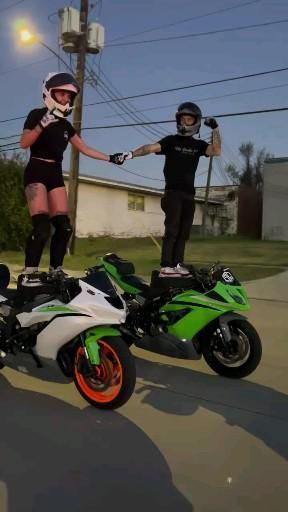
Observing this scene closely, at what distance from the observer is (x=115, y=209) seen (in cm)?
3212

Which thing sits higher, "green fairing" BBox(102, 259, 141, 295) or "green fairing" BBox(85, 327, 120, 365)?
"green fairing" BBox(102, 259, 141, 295)

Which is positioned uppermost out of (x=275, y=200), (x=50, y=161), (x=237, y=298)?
(x=275, y=200)

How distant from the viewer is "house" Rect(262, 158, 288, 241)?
35125 millimetres

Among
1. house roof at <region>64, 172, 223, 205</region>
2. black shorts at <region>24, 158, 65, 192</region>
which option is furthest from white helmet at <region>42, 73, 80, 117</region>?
house roof at <region>64, 172, 223, 205</region>

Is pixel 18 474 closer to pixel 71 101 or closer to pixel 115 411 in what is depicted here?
pixel 115 411

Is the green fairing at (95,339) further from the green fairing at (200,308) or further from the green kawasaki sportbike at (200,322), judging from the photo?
the green fairing at (200,308)

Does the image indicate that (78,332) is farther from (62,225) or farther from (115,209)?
(115,209)

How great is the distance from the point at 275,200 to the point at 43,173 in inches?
1272

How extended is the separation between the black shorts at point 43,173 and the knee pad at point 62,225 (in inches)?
10.3

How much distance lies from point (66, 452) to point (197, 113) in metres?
3.23

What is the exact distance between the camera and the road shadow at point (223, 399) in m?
3.45

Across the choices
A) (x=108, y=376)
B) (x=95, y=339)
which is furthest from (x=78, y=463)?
(x=95, y=339)

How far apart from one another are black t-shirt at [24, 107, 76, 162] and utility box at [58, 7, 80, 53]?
15.2 metres

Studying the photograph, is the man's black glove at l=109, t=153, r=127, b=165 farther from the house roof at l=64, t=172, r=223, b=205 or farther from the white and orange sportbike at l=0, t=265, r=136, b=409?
the house roof at l=64, t=172, r=223, b=205
